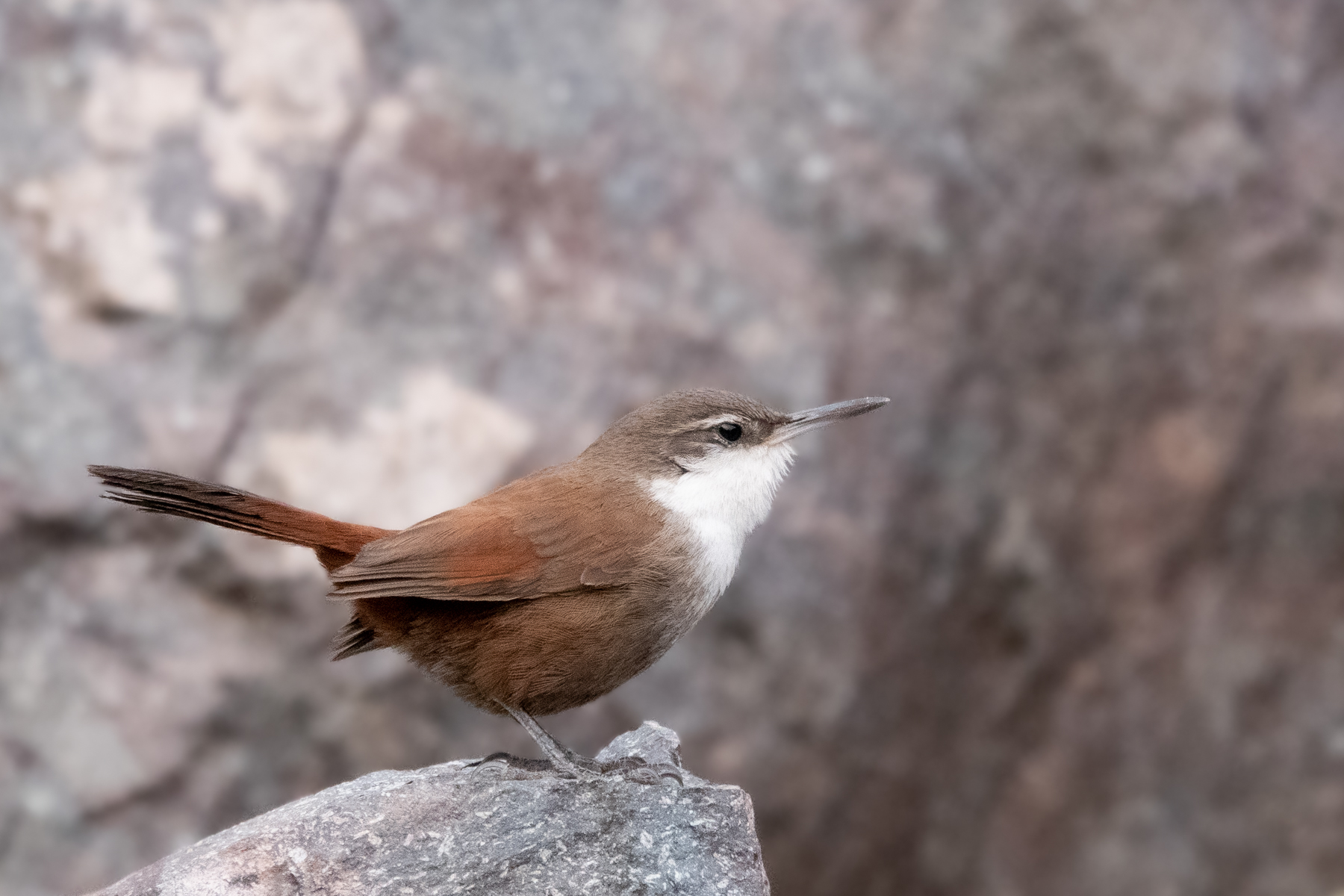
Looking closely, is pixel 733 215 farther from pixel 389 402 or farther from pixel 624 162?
pixel 389 402

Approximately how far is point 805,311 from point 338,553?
9.77ft

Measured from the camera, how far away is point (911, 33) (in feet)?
22.4

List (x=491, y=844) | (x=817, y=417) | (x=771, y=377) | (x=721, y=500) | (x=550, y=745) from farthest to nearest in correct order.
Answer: (x=771, y=377), (x=817, y=417), (x=721, y=500), (x=550, y=745), (x=491, y=844)

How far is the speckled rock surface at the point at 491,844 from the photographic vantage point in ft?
12.1

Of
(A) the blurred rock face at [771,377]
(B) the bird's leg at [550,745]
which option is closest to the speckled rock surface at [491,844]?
(B) the bird's leg at [550,745]

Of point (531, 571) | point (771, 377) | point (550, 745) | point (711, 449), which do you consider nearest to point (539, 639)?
point (531, 571)

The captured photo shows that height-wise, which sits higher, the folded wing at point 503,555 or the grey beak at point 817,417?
the grey beak at point 817,417

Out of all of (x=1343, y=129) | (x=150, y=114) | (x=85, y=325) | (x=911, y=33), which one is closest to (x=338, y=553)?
(x=85, y=325)

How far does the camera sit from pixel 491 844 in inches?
150

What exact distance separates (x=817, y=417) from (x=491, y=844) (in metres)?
1.65

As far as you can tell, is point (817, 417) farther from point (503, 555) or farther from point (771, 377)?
point (771, 377)

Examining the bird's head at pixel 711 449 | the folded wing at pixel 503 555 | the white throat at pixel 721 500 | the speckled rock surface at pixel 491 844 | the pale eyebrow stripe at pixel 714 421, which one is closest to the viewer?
the speckled rock surface at pixel 491 844

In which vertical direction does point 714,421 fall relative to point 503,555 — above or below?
above

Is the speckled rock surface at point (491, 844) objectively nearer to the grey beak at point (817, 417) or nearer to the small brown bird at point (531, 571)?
the small brown bird at point (531, 571)
